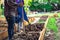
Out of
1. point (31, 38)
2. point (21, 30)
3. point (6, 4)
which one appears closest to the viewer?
point (6, 4)

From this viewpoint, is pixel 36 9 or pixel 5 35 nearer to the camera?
pixel 5 35

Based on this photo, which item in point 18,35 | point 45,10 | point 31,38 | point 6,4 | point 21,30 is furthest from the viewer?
point 45,10

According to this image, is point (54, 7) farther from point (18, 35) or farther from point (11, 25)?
point (11, 25)

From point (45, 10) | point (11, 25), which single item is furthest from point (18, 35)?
point (45, 10)

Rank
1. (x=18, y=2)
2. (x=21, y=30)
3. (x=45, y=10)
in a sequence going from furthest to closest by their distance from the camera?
1. (x=45, y=10)
2. (x=21, y=30)
3. (x=18, y=2)

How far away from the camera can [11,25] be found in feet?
21.4

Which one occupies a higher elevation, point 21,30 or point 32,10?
point 21,30

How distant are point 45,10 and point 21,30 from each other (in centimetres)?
1830

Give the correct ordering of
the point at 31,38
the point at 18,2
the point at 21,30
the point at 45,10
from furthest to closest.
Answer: the point at 45,10 < the point at 21,30 < the point at 31,38 < the point at 18,2

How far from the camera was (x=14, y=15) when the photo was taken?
21.4 ft

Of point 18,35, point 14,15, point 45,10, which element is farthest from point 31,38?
point 45,10

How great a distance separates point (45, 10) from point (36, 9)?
1.10 meters

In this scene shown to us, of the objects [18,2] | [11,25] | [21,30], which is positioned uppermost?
[18,2]

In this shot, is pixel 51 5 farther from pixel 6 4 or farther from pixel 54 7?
pixel 6 4
